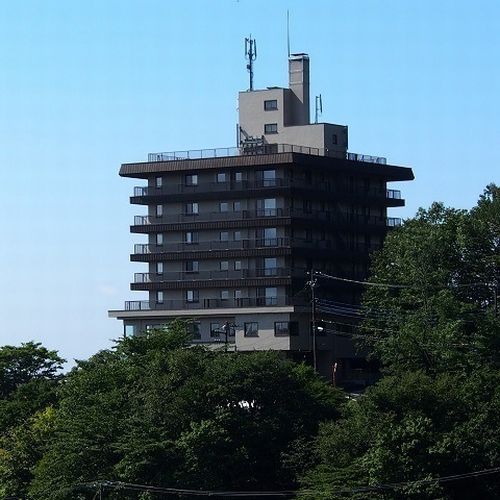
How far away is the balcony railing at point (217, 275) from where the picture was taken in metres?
114

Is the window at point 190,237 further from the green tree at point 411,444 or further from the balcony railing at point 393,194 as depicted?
the green tree at point 411,444

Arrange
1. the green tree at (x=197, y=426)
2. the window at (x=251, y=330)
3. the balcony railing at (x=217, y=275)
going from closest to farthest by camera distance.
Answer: the green tree at (x=197, y=426), the balcony railing at (x=217, y=275), the window at (x=251, y=330)

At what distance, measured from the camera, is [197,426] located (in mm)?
73312

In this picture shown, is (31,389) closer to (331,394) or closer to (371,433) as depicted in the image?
(331,394)

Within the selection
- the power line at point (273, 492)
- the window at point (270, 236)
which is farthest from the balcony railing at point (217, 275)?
the power line at point (273, 492)

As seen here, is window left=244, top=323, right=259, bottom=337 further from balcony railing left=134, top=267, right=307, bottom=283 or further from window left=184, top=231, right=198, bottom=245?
window left=184, top=231, right=198, bottom=245

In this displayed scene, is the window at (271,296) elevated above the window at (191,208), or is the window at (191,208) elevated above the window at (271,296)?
the window at (191,208)

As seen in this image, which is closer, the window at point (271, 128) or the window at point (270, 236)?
the window at point (270, 236)

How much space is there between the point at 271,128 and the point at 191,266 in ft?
45.1

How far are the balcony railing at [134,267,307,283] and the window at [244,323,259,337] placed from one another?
3936 mm

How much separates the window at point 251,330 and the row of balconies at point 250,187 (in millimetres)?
11119

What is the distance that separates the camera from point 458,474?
221 feet

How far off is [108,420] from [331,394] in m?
12.5

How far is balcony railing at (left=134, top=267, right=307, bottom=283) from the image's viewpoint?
374ft
